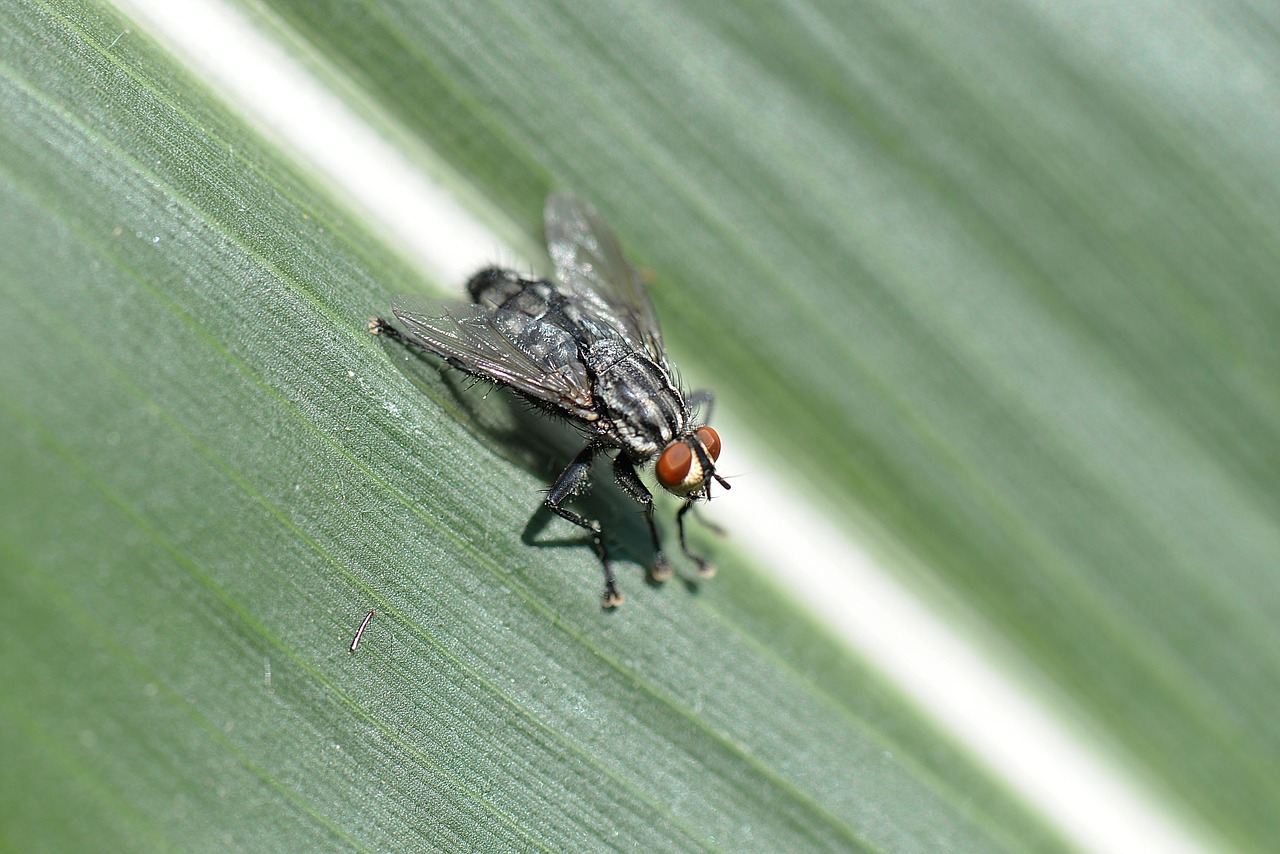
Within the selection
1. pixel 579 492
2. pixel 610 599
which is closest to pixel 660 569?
pixel 610 599

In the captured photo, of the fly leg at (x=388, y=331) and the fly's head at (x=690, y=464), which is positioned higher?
the fly's head at (x=690, y=464)

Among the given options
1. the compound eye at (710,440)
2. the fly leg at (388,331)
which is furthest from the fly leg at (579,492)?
the fly leg at (388,331)

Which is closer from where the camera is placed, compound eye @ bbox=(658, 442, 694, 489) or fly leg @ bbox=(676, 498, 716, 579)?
compound eye @ bbox=(658, 442, 694, 489)

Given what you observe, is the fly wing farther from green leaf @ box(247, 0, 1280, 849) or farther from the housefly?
green leaf @ box(247, 0, 1280, 849)

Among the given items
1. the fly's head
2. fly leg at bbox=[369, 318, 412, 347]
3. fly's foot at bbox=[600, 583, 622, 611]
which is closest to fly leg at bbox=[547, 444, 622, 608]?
fly's foot at bbox=[600, 583, 622, 611]

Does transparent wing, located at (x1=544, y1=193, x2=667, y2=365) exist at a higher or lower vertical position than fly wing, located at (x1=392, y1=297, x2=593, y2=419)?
higher

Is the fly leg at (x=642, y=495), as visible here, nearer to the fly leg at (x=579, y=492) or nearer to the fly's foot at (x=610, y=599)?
the fly leg at (x=579, y=492)

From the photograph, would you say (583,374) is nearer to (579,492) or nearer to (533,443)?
(533,443)

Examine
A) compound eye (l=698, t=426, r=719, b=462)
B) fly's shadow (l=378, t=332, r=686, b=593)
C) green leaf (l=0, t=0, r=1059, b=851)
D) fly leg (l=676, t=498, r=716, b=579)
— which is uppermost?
compound eye (l=698, t=426, r=719, b=462)
